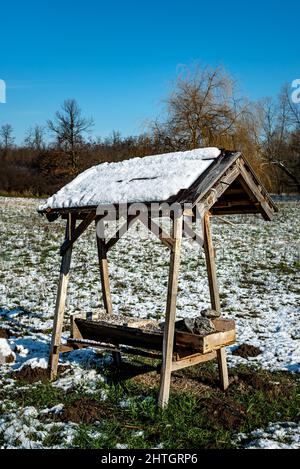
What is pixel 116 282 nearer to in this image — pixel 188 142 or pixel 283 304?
pixel 283 304

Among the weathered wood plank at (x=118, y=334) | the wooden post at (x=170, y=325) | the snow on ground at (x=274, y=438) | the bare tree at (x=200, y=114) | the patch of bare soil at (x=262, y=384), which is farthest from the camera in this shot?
the bare tree at (x=200, y=114)

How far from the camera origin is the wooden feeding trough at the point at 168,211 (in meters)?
5.64

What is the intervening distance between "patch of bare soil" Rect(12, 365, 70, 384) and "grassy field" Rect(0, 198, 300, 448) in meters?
0.03

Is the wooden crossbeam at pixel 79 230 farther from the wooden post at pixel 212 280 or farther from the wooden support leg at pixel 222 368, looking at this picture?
the wooden support leg at pixel 222 368

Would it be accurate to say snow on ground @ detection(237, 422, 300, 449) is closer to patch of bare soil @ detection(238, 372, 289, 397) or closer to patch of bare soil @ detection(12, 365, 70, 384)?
patch of bare soil @ detection(238, 372, 289, 397)

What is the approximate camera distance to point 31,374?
6902mm

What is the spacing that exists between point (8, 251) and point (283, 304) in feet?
30.6

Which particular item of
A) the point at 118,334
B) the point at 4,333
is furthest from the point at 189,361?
the point at 4,333

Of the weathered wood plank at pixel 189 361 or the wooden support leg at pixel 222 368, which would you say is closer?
the weathered wood plank at pixel 189 361

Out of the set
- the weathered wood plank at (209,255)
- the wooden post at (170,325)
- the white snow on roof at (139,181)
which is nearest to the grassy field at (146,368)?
the wooden post at (170,325)

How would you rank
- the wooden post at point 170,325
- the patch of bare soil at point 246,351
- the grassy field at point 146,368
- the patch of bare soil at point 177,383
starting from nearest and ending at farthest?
the grassy field at point 146,368, the wooden post at point 170,325, the patch of bare soil at point 177,383, the patch of bare soil at point 246,351

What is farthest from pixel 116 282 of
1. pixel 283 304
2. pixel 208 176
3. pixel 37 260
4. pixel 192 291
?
pixel 208 176

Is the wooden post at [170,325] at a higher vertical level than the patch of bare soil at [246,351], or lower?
higher

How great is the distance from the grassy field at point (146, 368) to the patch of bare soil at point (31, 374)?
0.03 m
